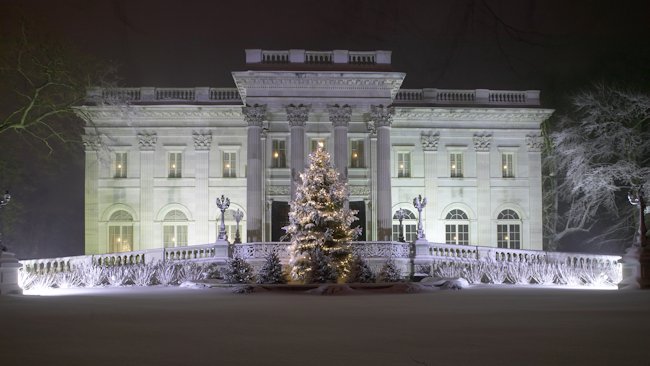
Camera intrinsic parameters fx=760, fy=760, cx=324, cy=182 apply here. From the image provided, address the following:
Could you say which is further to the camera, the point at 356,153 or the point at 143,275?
the point at 356,153

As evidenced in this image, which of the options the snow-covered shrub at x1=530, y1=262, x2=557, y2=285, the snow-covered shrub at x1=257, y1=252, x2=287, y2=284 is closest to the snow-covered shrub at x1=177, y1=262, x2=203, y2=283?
the snow-covered shrub at x1=257, y1=252, x2=287, y2=284

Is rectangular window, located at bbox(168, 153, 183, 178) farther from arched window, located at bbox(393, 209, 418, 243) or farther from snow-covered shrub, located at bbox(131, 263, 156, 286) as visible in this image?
snow-covered shrub, located at bbox(131, 263, 156, 286)

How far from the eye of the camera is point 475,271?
31625mm

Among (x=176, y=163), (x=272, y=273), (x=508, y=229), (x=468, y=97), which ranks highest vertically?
(x=468, y=97)

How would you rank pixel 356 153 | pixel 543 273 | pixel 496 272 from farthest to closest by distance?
pixel 356 153 < pixel 496 272 < pixel 543 273

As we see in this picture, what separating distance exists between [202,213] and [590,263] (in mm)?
23786

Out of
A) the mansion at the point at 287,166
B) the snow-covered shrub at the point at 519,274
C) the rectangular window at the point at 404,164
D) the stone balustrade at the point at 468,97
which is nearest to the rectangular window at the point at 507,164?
the mansion at the point at 287,166

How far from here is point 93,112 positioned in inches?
1816

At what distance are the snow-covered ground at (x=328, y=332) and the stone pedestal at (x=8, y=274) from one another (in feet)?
14.4

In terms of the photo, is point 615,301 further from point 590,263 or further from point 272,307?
point 590,263

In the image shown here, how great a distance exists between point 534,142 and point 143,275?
89.5 feet

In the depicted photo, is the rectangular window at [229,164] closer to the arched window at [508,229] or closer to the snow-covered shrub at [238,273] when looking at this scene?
the arched window at [508,229]

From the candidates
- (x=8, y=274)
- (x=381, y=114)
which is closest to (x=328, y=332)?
(x=8, y=274)

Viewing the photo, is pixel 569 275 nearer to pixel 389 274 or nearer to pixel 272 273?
pixel 389 274
